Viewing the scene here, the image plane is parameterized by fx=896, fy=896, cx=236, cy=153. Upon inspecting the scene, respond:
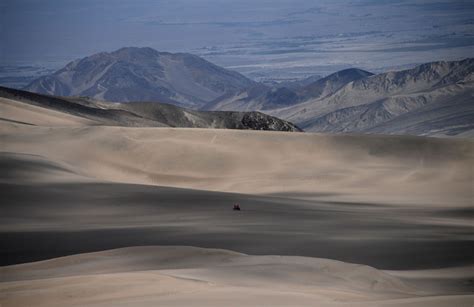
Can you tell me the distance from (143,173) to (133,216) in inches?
740

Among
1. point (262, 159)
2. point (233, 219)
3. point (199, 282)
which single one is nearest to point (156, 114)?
point (262, 159)

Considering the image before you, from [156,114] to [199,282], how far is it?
92.8 m

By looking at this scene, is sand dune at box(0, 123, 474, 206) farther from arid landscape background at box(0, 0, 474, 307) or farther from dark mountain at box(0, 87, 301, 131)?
dark mountain at box(0, 87, 301, 131)

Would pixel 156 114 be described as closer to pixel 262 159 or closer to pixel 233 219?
pixel 262 159

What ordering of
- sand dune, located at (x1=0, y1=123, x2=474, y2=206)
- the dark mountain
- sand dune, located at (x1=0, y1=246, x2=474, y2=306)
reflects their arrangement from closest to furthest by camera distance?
sand dune, located at (x1=0, y1=246, x2=474, y2=306), sand dune, located at (x1=0, y1=123, x2=474, y2=206), the dark mountain

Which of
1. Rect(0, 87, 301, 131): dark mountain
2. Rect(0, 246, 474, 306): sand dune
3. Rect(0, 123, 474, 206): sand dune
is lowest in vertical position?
Rect(0, 246, 474, 306): sand dune

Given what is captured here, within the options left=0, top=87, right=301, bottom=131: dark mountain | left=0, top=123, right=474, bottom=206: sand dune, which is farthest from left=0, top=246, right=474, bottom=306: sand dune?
left=0, top=87, right=301, bottom=131: dark mountain

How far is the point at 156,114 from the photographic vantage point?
105 m

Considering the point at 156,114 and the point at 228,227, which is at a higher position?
the point at 156,114

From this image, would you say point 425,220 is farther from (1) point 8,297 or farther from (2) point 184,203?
(1) point 8,297

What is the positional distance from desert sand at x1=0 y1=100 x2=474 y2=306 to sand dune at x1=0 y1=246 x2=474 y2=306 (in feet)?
0.11

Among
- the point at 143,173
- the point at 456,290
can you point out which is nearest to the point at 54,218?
the point at 456,290

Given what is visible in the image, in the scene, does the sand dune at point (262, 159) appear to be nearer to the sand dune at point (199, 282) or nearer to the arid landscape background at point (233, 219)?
the arid landscape background at point (233, 219)

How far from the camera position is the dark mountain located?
3221 inches
